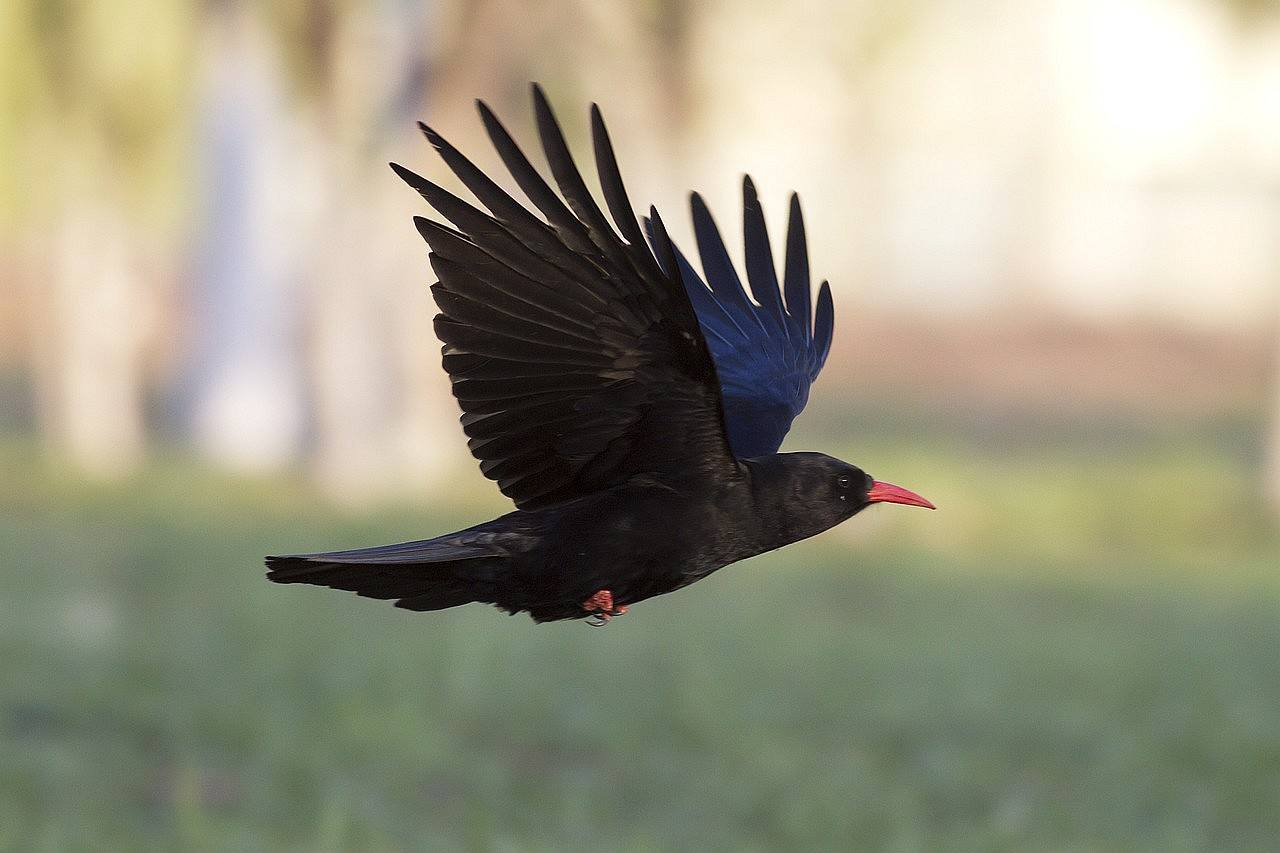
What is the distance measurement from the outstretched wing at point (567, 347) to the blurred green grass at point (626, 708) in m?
2.94

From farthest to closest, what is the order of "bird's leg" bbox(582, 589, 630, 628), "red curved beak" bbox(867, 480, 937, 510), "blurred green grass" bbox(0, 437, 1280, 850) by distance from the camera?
"blurred green grass" bbox(0, 437, 1280, 850) → "red curved beak" bbox(867, 480, 937, 510) → "bird's leg" bbox(582, 589, 630, 628)

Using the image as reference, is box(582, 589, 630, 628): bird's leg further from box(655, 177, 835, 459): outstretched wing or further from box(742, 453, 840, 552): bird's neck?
box(655, 177, 835, 459): outstretched wing

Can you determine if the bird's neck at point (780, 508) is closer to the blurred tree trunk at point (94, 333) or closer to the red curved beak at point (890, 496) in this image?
the red curved beak at point (890, 496)

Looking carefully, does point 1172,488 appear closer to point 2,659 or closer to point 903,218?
point 2,659

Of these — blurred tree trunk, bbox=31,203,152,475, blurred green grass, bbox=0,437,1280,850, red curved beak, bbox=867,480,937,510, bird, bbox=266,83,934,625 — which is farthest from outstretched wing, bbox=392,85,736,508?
blurred tree trunk, bbox=31,203,152,475

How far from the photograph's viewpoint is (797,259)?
5.24 meters

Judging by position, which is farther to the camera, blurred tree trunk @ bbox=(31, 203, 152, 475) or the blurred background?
blurred tree trunk @ bbox=(31, 203, 152, 475)

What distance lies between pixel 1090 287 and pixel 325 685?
2310 centimetres

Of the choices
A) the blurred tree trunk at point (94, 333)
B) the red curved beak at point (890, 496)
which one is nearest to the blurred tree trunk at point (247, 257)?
the blurred tree trunk at point (94, 333)

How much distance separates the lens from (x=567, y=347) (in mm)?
3826

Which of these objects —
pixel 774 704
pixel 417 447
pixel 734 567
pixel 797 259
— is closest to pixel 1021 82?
pixel 417 447

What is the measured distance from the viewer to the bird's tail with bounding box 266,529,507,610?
3625 millimetres

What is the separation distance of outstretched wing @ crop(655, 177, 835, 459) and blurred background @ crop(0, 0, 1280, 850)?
2378 mm

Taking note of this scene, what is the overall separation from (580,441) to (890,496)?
0.69 meters
